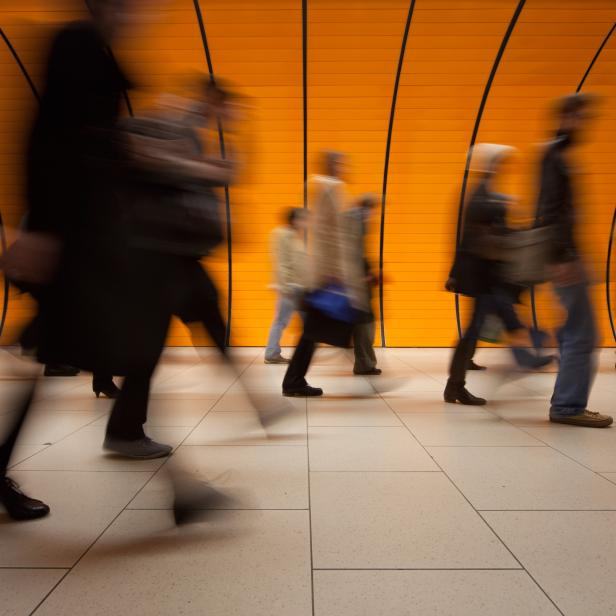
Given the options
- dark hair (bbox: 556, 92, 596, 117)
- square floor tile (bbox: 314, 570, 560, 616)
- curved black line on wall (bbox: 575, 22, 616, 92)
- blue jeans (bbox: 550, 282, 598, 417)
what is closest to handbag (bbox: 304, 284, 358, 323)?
blue jeans (bbox: 550, 282, 598, 417)

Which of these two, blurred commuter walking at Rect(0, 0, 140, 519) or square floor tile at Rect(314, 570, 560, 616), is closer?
square floor tile at Rect(314, 570, 560, 616)

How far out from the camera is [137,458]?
10.4ft

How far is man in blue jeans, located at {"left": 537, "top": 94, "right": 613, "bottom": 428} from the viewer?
3844 millimetres

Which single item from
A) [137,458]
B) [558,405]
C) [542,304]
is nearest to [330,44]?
[542,304]

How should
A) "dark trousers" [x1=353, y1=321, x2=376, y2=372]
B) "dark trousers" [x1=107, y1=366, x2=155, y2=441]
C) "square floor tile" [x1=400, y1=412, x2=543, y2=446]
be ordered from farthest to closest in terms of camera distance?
"dark trousers" [x1=353, y1=321, x2=376, y2=372]
"square floor tile" [x1=400, y1=412, x2=543, y2=446]
"dark trousers" [x1=107, y1=366, x2=155, y2=441]

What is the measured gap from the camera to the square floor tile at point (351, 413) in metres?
4.29

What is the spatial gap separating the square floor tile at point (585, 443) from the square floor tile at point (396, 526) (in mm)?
965

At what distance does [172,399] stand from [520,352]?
337 centimetres

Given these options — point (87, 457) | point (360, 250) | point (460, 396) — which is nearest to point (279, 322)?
point (360, 250)

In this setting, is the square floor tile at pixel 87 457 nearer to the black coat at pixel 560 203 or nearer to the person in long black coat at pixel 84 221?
the person in long black coat at pixel 84 221

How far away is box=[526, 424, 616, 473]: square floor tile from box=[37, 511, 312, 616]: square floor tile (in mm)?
1824

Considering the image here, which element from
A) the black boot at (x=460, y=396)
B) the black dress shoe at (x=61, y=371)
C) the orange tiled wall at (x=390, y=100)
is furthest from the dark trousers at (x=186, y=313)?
the orange tiled wall at (x=390, y=100)

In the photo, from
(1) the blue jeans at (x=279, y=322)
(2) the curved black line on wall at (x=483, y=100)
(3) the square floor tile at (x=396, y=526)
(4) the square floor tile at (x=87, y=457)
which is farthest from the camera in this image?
(2) the curved black line on wall at (x=483, y=100)

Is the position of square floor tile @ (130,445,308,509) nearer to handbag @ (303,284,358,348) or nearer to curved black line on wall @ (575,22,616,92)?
handbag @ (303,284,358,348)
